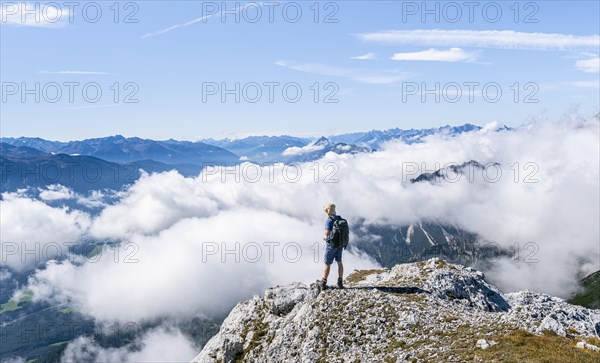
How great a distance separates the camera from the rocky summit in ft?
79.7

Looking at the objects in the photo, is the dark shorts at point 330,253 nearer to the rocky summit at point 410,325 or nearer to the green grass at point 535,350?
the rocky summit at point 410,325

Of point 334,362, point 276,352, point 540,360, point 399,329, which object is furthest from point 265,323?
point 540,360

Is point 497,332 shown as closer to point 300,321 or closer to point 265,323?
point 300,321

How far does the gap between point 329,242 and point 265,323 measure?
1369cm

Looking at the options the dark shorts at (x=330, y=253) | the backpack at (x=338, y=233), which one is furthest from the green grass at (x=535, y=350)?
the dark shorts at (x=330, y=253)

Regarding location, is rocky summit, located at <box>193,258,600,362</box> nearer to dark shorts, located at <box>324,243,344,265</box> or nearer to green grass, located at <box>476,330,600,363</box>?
green grass, located at <box>476,330,600,363</box>

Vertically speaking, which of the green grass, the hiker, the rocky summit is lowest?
the rocky summit

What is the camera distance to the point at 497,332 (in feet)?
85.5

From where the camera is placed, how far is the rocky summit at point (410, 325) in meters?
24.3

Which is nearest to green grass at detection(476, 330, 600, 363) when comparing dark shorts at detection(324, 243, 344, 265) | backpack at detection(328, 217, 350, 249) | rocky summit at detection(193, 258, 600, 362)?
rocky summit at detection(193, 258, 600, 362)

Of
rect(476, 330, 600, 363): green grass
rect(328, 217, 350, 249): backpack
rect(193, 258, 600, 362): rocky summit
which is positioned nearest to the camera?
rect(476, 330, 600, 363): green grass

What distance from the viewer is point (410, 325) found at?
99.8 feet

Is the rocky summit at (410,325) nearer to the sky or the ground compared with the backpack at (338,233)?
nearer to the ground

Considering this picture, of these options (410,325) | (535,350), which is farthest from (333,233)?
(535,350)
